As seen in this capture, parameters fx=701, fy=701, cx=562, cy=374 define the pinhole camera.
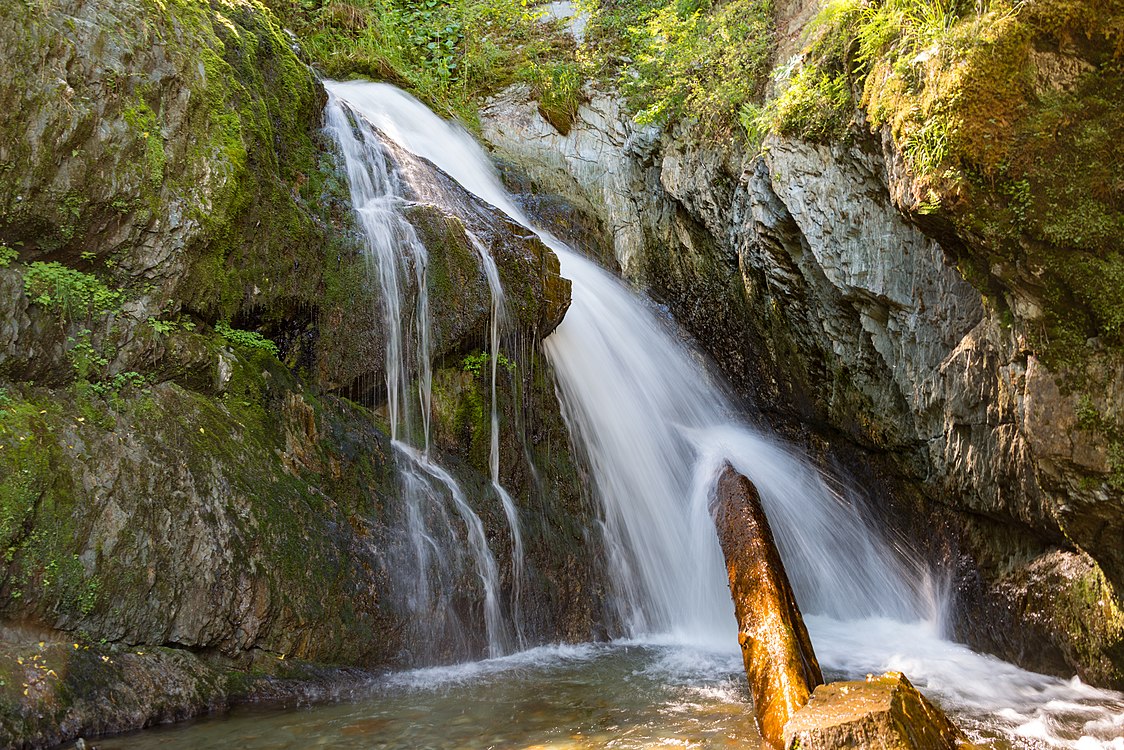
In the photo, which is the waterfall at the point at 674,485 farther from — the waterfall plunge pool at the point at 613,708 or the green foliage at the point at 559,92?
the green foliage at the point at 559,92

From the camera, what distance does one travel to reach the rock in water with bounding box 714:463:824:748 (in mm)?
3857

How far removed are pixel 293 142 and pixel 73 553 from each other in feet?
15.3

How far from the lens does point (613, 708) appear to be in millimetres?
4422

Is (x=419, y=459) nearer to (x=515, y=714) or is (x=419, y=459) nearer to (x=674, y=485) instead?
(x=515, y=714)

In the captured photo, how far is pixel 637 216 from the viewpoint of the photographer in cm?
1095

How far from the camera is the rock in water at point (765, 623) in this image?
3857mm

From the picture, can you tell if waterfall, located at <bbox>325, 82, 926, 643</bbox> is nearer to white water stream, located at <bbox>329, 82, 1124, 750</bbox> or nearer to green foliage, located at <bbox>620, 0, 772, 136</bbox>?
white water stream, located at <bbox>329, 82, 1124, 750</bbox>

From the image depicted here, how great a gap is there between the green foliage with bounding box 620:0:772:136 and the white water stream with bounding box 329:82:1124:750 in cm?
253

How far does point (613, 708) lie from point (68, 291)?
4543 mm

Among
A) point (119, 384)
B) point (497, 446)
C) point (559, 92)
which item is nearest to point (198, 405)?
point (119, 384)

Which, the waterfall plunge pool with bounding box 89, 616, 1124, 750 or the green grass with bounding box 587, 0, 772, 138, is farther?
the green grass with bounding box 587, 0, 772, 138

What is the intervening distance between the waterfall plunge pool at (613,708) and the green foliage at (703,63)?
6.15m

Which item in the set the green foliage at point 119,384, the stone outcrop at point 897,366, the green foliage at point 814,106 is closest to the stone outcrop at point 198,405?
the green foliage at point 119,384

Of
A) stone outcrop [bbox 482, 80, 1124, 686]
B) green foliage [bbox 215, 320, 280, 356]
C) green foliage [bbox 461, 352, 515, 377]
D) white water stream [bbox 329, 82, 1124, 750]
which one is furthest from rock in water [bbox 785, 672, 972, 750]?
green foliage [bbox 215, 320, 280, 356]
